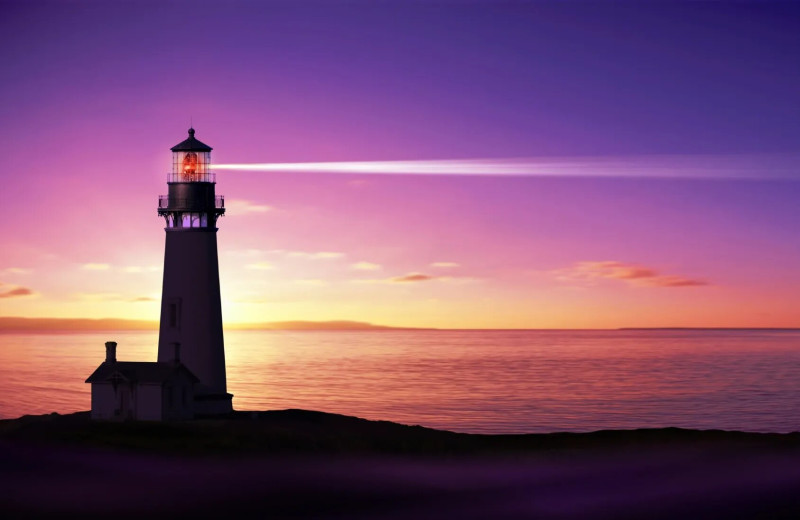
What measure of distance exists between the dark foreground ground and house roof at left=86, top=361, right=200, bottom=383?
6.94 ft

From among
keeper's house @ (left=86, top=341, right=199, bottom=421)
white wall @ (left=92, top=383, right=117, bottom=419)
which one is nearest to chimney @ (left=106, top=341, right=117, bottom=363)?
keeper's house @ (left=86, top=341, right=199, bottom=421)

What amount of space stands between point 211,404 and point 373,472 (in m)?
12.1

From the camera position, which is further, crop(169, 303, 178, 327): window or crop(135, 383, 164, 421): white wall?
crop(169, 303, 178, 327): window

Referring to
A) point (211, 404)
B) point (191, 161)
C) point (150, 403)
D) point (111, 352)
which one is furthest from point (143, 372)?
point (191, 161)

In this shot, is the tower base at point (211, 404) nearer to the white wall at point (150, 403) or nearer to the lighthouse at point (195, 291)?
the lighthouse at point (195, 291)

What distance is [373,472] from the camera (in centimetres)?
3903

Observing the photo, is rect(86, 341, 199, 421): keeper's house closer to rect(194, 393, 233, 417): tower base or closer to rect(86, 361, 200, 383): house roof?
rect(86, 361, 200, 383): house roof

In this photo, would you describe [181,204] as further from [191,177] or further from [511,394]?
[511,394]

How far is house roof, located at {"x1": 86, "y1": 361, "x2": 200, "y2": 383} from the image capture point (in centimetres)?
4631

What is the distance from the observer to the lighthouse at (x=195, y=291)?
47.6 m

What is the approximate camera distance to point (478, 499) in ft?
→ 110

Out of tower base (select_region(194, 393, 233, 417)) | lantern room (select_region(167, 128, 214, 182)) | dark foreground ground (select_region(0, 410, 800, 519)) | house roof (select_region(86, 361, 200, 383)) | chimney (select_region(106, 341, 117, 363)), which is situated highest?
lantern room (select_region(167, 128, 214, 182))

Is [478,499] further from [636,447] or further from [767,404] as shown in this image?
[767,404]

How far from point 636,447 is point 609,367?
332ft
